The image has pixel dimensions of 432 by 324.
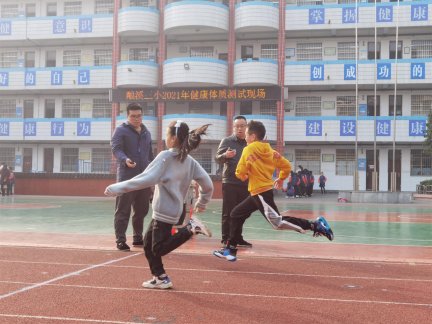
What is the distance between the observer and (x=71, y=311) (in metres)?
4.17

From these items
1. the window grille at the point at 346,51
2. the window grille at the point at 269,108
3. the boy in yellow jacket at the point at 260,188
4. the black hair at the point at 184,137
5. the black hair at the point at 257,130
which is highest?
the window grille at the point at 346,51

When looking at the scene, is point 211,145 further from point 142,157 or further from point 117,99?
point 142,157

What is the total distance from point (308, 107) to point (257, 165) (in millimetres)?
27856

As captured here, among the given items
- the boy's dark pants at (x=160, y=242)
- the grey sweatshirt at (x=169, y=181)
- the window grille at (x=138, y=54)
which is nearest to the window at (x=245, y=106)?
the window grille at (x=138, y=54)

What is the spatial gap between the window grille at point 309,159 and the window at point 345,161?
1216 millimetres

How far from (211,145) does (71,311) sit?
29530 mm

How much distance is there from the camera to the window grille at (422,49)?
32250 millimetres

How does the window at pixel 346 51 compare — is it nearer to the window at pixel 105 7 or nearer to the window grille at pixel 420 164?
the window grille at pixel 420 164

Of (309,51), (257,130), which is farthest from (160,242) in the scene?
(309,51)

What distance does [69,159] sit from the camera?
36500 mm

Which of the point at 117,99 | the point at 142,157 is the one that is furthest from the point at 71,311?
the point at 117,99

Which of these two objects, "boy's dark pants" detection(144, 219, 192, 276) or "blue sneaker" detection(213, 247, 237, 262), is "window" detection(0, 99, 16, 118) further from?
"boy's dark pants" detection(144, 219, 192, 276)

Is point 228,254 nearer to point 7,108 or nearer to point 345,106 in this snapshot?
point 345,106

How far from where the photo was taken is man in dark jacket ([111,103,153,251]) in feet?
24.8
